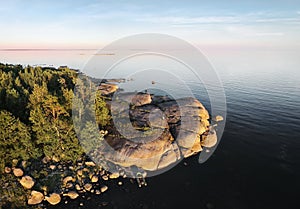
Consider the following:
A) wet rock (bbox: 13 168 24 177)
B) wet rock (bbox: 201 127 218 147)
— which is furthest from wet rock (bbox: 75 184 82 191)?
wet rock (bbox: 201 127 218 147)

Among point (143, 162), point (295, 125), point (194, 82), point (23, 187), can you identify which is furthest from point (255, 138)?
point (194, 82)

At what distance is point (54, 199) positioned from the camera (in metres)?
26.6

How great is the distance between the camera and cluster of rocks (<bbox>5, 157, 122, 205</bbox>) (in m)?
27.2

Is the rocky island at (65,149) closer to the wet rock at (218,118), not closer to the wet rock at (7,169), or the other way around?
the wet rock at (7,169)

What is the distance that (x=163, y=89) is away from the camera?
289ft

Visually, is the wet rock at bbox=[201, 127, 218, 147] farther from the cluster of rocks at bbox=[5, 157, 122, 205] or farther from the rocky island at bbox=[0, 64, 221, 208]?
the cluster of rocks at bbox=[5, 157, 122, 205]

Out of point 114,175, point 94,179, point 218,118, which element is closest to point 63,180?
point 94,179

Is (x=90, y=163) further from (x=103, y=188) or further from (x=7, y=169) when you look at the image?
(x=7, y=169)

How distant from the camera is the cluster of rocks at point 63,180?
A: 2722 centimetres

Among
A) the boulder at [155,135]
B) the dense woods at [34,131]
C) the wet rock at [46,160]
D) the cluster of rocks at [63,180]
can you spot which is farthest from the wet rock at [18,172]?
the boulder at [155,135]

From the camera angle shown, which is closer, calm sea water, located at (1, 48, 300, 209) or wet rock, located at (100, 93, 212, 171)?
calm sea water, located at (1, 48, 300, 209)

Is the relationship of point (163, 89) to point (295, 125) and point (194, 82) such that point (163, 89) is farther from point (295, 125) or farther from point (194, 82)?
point (295, 125)

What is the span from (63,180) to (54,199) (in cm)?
338

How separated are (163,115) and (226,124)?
16382mm
